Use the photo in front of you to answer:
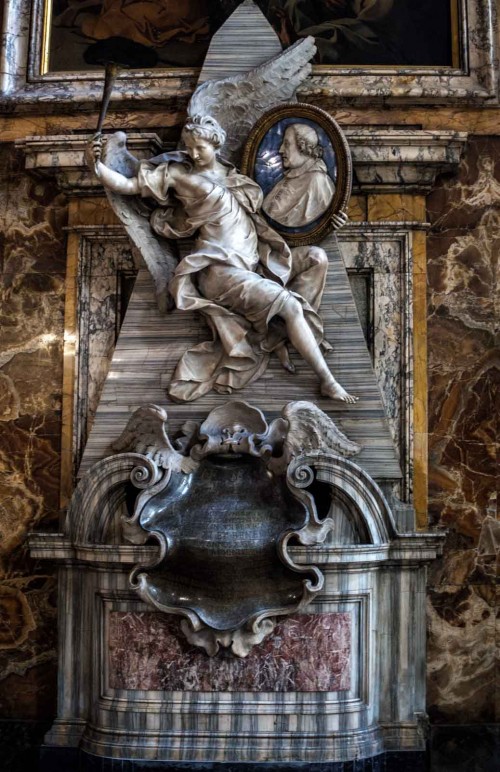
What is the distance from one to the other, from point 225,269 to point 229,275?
0.05 metres

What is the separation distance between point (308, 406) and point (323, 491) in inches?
18.1

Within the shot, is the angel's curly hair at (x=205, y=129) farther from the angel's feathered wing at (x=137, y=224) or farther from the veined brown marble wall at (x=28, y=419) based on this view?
the veined brown marble wall at (x=28, y=419)

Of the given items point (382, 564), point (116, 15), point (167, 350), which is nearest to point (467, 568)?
point (382, 564)

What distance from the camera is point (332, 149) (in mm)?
6207

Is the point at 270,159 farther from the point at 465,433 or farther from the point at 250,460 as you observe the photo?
the point at 465,433

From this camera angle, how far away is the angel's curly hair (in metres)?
6.00

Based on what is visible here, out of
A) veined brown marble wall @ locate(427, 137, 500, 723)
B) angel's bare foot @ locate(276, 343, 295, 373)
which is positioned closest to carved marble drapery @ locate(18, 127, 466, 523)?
veined brown marble wall @ locate(427, 137, 500, 723)

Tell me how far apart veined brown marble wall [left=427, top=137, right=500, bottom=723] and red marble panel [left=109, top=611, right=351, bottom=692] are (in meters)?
0.85

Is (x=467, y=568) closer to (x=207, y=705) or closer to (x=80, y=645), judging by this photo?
(x=207, y=705)

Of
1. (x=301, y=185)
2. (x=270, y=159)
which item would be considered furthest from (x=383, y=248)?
(x=270, y=159)

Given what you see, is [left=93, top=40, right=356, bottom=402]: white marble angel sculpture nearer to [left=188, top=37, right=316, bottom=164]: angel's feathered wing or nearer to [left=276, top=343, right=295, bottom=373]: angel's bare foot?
[left=276, top=343, right=295, bottom=373]: angel's bare foot

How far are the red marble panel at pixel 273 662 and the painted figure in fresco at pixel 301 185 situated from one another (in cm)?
222

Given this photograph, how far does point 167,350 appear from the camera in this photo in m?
6.16

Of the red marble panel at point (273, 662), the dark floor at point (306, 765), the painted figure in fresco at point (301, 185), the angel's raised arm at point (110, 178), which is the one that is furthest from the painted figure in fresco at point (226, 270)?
the dark floor at point (306, 765)
